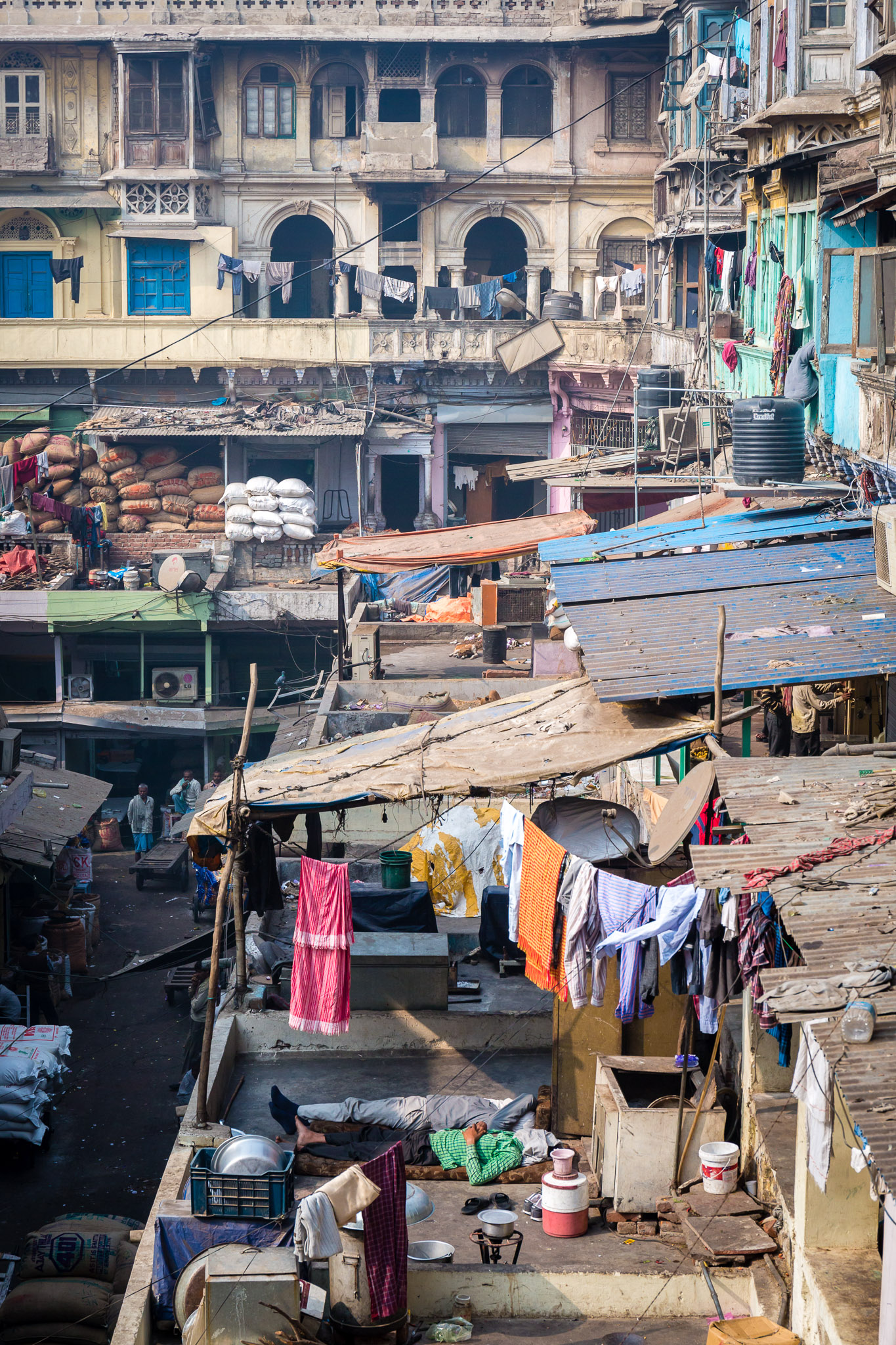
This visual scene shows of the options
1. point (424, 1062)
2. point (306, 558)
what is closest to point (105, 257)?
point (306, 558)

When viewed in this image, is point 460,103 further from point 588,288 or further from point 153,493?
point 153,493

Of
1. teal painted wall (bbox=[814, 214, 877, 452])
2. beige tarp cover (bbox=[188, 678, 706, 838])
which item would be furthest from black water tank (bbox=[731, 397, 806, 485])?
beige tarp cover (bbox=[188, 678, 706, 838])

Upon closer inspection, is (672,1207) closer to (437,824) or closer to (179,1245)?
(179,1245)

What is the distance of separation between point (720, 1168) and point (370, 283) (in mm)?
31035

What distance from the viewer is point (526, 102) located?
3794 cm

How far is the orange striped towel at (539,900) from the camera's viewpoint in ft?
32.3

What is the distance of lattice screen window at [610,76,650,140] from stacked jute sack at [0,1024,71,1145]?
28637mm

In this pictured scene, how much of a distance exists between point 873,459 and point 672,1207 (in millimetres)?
7298

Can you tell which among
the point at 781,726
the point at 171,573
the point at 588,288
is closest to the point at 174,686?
the point at 171,573

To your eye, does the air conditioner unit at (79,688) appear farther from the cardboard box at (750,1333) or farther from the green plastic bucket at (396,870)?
the cardboard box at (750,1333)

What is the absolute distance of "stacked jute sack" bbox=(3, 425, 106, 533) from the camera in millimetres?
35125

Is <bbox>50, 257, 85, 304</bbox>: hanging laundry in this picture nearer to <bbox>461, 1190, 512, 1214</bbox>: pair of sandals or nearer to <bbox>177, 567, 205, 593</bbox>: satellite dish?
<bbox>177, 567, 205, 593</bbox>: satellite dish

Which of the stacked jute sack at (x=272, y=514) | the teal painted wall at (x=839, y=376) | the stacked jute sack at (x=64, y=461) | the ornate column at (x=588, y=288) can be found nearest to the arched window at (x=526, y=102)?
the ornate column at (x=588, y=288)

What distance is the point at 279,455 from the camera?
3819 cm
